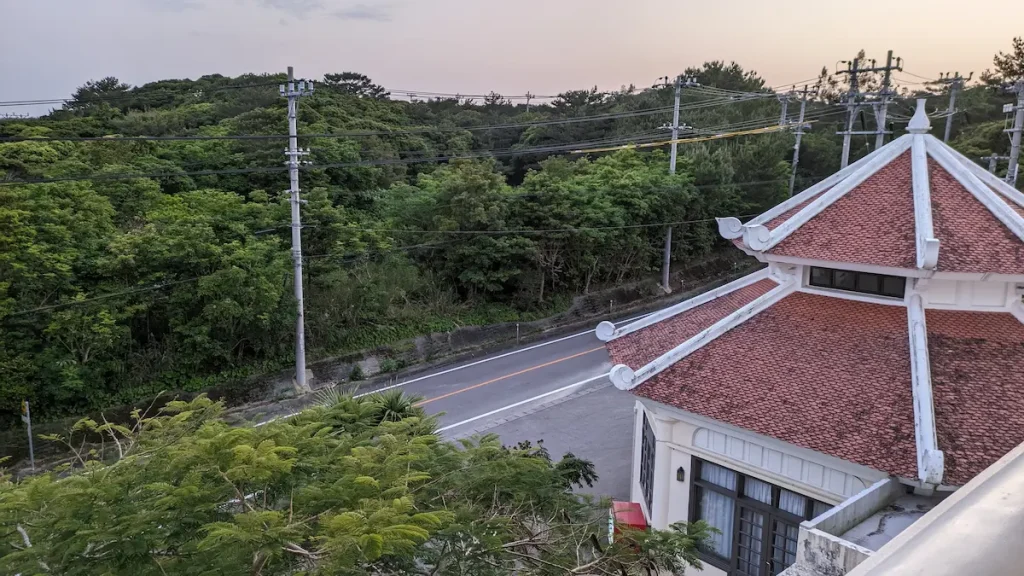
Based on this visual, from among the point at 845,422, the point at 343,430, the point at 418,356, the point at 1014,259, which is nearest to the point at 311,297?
the point at 418,356

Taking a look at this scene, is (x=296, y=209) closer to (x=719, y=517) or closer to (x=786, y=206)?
(x=786, y=206)

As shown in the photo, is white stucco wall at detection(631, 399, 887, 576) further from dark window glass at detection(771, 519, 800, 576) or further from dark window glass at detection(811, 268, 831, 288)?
dark window glass at detection(811, 268, 831, 288)

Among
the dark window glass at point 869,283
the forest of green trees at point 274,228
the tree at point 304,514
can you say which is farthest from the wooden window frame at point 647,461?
the forest of green trees at point 274,228

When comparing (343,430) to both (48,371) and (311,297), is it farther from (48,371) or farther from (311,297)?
(311,297)

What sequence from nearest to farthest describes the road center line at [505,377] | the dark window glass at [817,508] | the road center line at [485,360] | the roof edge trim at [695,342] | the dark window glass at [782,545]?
the dark window glass at [817,508], the dark window glass at [782,545], the roof edge trim at [695,342], the road center line at [505,377], the road center line at [485,360]

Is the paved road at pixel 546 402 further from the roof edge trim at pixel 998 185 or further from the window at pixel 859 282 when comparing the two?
the roof edge trim at pixel 998 185

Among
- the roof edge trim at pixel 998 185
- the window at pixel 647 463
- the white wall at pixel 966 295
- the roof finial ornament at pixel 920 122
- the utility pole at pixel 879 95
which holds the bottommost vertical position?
the window at pixel 647 463

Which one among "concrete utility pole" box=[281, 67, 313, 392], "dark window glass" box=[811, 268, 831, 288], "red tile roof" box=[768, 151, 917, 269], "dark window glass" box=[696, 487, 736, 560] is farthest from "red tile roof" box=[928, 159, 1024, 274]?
"concrete utility pole" box=[281, 67, 313, 392]
